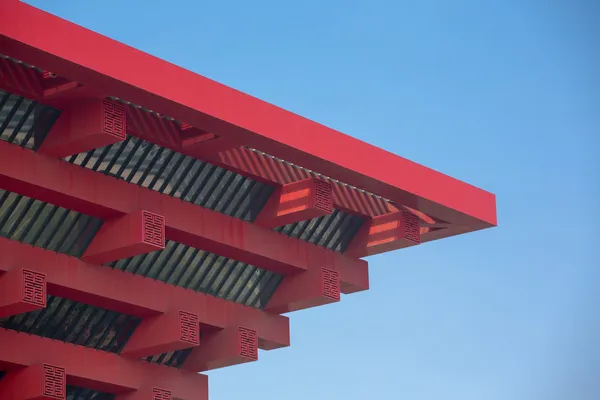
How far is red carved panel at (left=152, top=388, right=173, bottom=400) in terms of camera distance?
1065 inches

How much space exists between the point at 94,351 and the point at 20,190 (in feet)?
12.9

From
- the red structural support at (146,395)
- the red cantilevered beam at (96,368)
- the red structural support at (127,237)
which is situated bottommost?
the red structural support at (146,395)

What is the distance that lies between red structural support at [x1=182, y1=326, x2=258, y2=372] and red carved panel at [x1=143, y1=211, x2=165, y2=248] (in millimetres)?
3562

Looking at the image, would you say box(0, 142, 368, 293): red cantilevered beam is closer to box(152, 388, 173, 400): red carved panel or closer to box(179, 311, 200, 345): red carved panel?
box(179, 311, 200, 345): red carved panel

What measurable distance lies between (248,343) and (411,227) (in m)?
3.68

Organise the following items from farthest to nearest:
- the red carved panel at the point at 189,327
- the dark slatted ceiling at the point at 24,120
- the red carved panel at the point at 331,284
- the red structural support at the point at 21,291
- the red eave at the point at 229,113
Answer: the red carved panel at the point at 331,284 → the red carved panel at the point at 189,327 → the red structural support at the point at 21,291 → the dark slatted ceiling at the point at 24,120 → the red eave at the point at 229,113

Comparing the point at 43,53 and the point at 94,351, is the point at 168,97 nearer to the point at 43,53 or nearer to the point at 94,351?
the point at 43,53

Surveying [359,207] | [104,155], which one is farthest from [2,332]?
[359,207]

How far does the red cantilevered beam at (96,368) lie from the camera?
25094 mm

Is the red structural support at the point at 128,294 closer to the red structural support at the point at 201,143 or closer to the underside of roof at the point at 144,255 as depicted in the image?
the underside of roof at the point at 144,255

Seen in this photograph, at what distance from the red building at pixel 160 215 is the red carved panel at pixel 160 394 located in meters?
0.04

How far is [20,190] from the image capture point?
2397 centimetres

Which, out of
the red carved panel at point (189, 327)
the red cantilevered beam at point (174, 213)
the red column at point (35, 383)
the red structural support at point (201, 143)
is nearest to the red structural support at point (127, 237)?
the red cantilevered beam at point (174, 213)

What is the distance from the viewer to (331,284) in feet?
90.9
